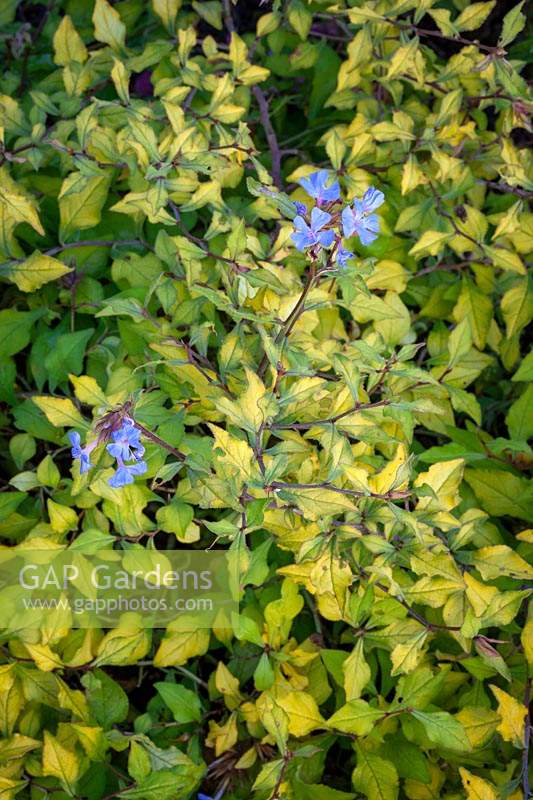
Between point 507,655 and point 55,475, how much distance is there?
0.91 m

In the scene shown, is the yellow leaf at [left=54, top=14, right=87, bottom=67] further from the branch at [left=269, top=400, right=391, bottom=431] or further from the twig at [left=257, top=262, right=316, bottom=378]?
the branch at [left=269, top=400, right=391, bottom=431]

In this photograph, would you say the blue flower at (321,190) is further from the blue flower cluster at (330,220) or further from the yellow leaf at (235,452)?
the yellow leaf at (235,452)

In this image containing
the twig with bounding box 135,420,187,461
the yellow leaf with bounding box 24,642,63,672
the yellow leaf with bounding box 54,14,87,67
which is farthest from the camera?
the yellow leaf with bounding box 54,14,87,67

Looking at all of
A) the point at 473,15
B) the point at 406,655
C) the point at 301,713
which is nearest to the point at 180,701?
the point at 301,713

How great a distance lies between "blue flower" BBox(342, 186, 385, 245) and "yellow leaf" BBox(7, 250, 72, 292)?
2.44 feet

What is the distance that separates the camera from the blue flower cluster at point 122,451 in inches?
40.8

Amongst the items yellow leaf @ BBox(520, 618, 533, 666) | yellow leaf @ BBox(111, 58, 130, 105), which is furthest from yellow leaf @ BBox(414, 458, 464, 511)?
yellow leaf @ BBox(111, 58, 130, 105)

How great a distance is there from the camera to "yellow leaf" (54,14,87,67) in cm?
176

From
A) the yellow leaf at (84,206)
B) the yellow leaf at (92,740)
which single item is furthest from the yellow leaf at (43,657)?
the yellow leaf at (84,206)

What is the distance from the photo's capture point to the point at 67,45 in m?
1.77

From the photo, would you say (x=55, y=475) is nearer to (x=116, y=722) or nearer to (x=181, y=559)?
(x=181, y=559)

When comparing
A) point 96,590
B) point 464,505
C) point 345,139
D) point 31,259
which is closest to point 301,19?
point 345,139

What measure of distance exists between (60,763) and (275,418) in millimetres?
710

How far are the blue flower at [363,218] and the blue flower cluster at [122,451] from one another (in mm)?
370
